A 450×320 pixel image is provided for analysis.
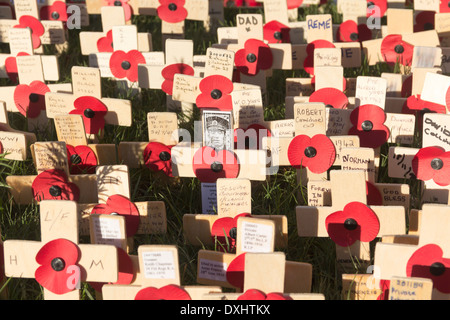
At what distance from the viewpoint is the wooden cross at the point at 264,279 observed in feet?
7.79

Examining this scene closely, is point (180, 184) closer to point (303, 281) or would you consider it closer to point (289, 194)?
point (289, 194)

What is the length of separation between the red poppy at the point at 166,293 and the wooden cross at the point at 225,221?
443mm

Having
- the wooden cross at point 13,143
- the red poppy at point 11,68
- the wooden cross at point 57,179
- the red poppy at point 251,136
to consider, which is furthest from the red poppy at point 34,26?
the red poppy at point 251,136

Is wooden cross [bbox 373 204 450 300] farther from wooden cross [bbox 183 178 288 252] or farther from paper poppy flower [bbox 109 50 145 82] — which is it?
paper poppy flower [bbox 109 50 145 82]

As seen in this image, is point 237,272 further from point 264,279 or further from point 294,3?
point 294,3

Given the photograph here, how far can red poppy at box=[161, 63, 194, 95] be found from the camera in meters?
3.93

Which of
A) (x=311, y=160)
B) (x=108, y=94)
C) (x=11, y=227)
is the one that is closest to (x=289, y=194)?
(x=311, y=160)

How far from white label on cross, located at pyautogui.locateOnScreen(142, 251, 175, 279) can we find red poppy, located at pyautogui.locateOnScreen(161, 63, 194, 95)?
1708mm

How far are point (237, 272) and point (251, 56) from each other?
1.77 metres

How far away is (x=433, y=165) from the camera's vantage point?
10.1ft

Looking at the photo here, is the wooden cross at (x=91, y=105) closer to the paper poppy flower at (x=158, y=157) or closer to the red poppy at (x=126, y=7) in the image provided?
the paper poppy flower at (x=158, y=157)

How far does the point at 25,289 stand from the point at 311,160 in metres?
1.40

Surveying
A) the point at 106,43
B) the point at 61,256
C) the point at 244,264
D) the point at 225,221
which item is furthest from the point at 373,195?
the point at 106,43

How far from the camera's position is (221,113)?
10.2 feet
